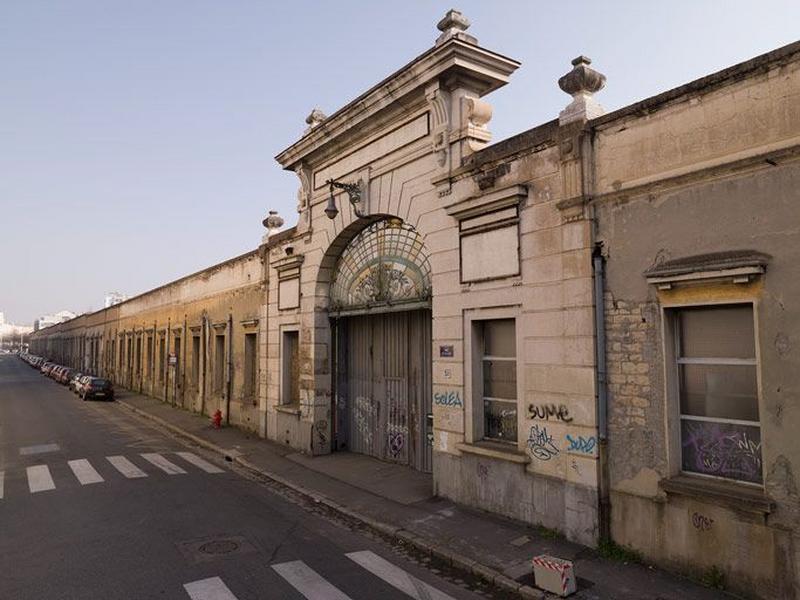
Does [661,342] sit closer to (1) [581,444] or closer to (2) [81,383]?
(1) [581,444]

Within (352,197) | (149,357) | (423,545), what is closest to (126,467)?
(352,197)

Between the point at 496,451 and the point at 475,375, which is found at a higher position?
the point at 475,375

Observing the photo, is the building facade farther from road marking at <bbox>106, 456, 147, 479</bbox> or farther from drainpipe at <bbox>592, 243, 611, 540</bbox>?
road marking at <bbox>106, 456, 147, 479</bbox>

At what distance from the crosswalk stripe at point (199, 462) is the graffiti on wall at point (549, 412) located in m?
8.31

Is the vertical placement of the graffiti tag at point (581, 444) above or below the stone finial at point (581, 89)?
below

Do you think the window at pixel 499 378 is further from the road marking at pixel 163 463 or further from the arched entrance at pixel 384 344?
the road marking at pixel 163 463

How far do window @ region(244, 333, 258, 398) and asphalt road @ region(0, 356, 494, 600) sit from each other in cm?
534

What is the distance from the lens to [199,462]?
14578 mm

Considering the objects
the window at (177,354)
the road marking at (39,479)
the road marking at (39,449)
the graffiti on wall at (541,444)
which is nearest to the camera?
the graffiti on wall at (541,444)

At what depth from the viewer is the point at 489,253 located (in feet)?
31.8

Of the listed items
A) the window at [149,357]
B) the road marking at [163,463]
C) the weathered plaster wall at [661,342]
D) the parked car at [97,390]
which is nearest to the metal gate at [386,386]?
the road marking at [163,463]

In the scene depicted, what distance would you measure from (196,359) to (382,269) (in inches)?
596

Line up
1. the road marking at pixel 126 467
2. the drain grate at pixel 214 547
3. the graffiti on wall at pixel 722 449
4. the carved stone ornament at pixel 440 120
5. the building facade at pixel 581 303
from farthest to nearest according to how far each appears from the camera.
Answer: the road marking at pixel 126 467 → the carved stone ornament at pixel 440 120 → the drain grate at pixel 214 547 → the graffiti on wall at pixel 722 449 → the building facade at pixel 581 303

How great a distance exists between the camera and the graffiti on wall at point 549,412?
8273 mm
